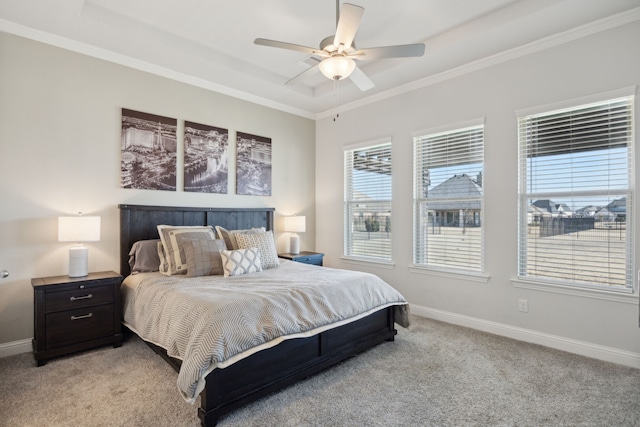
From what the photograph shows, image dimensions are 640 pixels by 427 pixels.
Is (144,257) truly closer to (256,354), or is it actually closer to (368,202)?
(256,354)

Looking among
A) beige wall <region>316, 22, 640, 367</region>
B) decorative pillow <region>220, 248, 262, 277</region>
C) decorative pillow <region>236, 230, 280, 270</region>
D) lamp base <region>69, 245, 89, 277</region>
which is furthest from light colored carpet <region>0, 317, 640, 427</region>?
decorative pillow <region>236, 230, 280, 270</region>

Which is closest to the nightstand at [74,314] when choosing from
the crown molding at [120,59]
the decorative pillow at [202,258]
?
the decorative pillow at [202,258]

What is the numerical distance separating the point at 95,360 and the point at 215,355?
163 cm

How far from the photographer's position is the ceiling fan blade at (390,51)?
2498 millimetres

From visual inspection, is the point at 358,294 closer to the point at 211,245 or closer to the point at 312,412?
the point at 312,412

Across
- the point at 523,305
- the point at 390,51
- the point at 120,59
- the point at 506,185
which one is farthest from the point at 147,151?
the point at 523,305

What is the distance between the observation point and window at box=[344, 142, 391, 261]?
4574 millimetres

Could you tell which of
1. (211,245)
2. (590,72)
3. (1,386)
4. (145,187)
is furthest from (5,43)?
(590,72)

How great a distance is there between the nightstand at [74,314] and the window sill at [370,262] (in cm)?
294

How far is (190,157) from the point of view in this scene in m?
4.02

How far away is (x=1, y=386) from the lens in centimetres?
239

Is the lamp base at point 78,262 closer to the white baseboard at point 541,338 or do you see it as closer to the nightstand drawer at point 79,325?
the nightstand drawer at point 79,325

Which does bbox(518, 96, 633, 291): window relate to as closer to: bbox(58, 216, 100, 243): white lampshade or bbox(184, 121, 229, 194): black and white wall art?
bbox(184, 121, 229, 194): black and white wall art

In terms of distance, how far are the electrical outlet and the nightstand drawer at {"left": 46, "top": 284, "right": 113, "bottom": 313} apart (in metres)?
3.88
